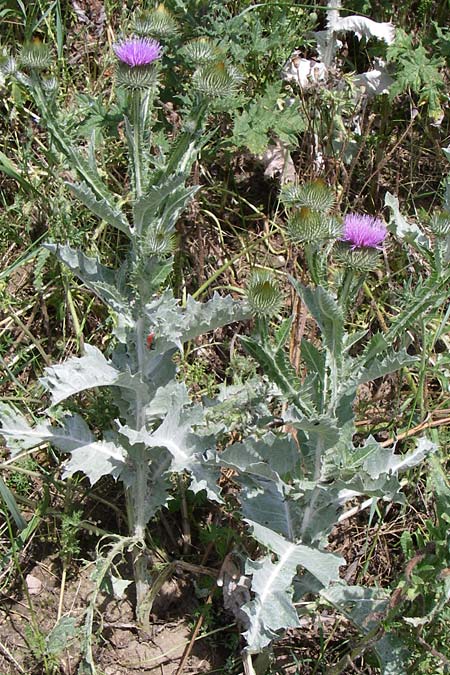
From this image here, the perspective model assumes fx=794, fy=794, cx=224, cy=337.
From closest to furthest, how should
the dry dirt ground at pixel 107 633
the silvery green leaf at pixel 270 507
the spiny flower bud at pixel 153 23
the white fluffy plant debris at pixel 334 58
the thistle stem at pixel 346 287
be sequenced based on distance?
the thistle stem at pixel 346 287
the spiny flower bud at pixel 153 23
the silvery green leaf at pixel 270 507
the dry dirt ground at pixel 107 633
the white fluffy plant debris at pixel 334 58

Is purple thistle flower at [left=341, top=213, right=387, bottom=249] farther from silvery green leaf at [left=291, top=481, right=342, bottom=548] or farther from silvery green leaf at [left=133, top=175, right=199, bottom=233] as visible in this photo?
silvery green leaf at [left=291, top=481, right=342, bottom=548]

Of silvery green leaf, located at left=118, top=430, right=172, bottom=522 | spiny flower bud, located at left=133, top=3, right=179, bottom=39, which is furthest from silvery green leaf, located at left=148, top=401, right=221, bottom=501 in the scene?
spiny flower bud, located at left=133, top=3, right=179, bottom=39

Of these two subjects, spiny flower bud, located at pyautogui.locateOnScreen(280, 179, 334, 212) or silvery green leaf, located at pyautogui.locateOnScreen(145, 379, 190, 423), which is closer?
spiny flower bud, located at pyautogui.locateOnScreen(280, 179, 334, 212)

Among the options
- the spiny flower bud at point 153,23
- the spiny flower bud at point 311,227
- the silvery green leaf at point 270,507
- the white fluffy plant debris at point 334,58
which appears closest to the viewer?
the spiny flower bud at point 311,227

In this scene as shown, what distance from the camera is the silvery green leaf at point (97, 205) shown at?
230 centimetres

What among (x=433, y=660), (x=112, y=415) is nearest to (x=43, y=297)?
(x=112, y=415)

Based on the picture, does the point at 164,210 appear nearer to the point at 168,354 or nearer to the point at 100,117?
the point at 168,354

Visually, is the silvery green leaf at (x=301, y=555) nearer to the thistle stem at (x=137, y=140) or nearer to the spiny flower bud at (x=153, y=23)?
the thistle stem at (x=137, y=140)

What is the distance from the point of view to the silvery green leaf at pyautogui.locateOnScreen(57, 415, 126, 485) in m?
2.67

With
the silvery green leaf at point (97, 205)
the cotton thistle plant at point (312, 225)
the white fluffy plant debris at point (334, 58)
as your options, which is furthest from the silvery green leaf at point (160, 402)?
the white fluffy plant debris at point (334, 58)

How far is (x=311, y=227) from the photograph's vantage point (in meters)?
2.22

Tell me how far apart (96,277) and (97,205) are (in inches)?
13.0

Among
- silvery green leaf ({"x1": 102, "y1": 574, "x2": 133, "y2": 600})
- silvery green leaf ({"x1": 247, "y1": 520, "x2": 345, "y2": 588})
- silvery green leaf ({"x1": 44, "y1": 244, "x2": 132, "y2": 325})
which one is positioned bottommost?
silvery green leaf ({"x1": 102, "y1": 574, "x2": 133, "y2": 600})

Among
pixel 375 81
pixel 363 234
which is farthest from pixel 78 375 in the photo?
pixel 375 81
